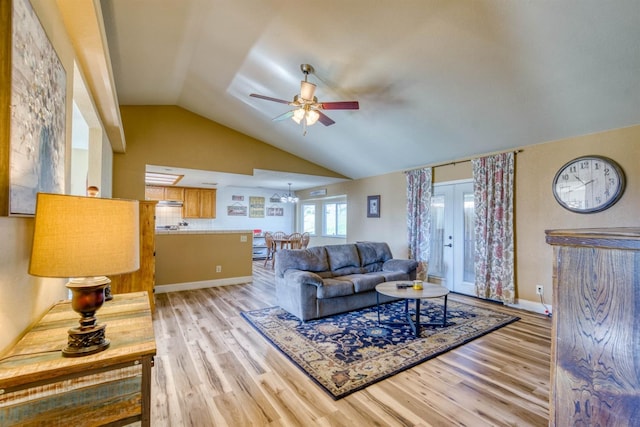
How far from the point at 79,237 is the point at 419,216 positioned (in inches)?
209

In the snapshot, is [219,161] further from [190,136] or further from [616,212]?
[616,212]

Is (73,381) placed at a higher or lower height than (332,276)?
higher

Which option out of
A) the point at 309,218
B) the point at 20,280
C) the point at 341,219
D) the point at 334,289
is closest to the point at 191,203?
the point at 309,218

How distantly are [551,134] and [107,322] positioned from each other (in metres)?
4.99

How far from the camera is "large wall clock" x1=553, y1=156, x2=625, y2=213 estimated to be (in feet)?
11.0

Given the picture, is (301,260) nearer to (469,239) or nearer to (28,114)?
(469,239)

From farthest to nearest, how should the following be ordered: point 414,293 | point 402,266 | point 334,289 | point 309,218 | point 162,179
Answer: point 309,218, point 162,179, point 402,266, point 334,289, point 414,293

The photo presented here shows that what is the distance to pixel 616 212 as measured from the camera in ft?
11.0

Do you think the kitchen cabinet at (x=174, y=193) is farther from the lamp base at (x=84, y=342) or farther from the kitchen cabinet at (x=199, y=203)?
the lamp base at (x=84, y=342)

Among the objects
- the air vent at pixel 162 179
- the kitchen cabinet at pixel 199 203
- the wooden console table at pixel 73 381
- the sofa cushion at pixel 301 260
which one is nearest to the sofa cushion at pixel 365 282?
the sofa cushion at pixel 301 260

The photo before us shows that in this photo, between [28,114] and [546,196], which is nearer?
[28,114]

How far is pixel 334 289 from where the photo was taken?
3.59 m

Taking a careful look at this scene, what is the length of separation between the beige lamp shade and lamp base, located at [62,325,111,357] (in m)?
0.28

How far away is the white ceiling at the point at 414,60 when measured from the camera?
245 centimetres
